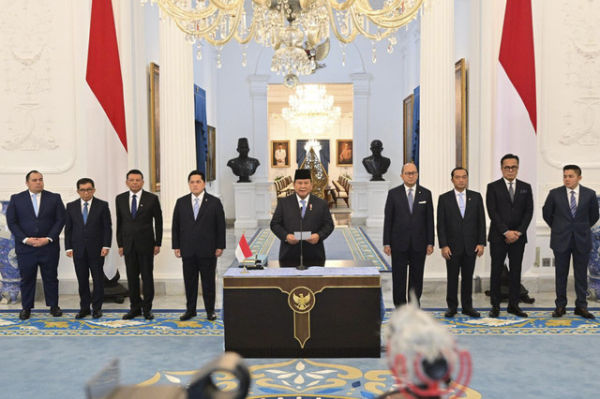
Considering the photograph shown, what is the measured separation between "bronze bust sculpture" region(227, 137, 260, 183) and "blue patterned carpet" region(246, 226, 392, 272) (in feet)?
5.60

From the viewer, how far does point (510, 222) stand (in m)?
6.45

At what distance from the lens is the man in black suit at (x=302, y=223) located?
5.72 m

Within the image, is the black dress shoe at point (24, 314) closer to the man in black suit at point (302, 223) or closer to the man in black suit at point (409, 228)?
the man in black suit at point (302, 223)

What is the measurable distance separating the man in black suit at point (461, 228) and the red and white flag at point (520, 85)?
3.13 ft

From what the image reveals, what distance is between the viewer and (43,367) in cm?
498

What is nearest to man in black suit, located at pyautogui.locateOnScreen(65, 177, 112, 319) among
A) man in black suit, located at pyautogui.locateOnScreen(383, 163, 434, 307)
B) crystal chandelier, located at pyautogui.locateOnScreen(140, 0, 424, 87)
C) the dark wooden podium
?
the dark wooden podium

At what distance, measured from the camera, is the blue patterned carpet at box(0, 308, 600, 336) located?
5.90 meters

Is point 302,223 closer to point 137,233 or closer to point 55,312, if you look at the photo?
point 137,233

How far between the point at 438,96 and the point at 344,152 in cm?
1702

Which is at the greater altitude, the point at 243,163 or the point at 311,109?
the point at 311,109

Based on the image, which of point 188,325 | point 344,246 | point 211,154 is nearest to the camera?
point 188,325

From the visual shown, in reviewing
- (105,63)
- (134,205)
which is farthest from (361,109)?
(134,205)

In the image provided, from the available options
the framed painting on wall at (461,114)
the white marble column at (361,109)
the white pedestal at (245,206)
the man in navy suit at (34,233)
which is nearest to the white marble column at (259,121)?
the white pedestal at (245,206)

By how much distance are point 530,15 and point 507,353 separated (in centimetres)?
381
